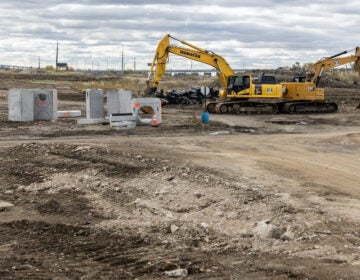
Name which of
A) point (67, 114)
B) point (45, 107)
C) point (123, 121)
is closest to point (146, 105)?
point (123, 121)

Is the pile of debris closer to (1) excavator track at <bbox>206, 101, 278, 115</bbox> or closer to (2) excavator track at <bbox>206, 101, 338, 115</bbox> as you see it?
(2) excavator track at <bbox>206, 101, 338, 115</bbox>

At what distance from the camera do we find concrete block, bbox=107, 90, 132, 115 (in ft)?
93.3

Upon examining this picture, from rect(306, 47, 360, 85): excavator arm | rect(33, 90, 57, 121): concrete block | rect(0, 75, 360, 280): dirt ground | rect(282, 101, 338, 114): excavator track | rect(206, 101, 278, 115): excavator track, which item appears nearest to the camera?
rect(0, 75, 360, 280): dirt ground

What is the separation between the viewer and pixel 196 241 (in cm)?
949

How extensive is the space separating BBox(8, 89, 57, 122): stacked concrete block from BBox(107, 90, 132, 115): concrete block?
2.40 m

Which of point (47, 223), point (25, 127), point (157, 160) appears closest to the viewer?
point (47, 223)

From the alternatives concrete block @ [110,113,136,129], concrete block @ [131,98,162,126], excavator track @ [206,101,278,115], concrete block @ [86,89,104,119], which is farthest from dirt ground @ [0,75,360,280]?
excavator track @ [206,101,278,115]

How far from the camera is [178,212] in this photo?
1120cm

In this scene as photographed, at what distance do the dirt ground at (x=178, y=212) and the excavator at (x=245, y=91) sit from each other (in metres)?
16.1

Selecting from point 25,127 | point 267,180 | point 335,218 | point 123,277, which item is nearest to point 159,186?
point 267,180

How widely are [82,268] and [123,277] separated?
683mm

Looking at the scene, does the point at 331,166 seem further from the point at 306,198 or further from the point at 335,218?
the point at 335,218

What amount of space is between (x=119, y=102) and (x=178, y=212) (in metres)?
17.8

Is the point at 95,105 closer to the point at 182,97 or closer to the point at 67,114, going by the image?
the point at 67,114
